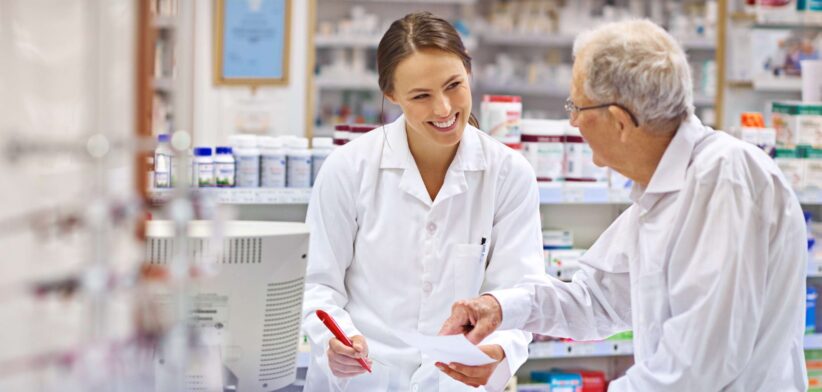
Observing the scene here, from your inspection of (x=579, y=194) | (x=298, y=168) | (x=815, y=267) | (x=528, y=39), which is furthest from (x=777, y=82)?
(x=528, y=39)

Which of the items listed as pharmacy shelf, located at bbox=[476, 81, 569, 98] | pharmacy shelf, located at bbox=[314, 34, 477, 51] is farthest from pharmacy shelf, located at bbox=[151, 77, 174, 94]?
pharmacy shelf, located at bbox=[476, 81, 569, 98]

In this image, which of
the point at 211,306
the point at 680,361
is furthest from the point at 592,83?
the point at 211,306

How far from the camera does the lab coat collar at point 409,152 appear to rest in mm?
2660

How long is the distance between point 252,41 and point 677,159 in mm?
3941

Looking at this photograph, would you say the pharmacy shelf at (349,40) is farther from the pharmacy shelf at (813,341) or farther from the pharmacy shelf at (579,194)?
the pharmacy shelf at (813,341)

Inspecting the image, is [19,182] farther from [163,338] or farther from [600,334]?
[600,334]

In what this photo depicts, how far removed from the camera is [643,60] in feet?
6.24

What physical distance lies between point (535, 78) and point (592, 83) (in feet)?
21.2

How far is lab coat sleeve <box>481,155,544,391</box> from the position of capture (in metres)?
2.57

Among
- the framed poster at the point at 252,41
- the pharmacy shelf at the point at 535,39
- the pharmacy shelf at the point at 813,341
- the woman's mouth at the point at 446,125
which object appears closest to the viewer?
the woman's mouth at the point at 446,125

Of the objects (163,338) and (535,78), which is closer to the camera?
(163,338)

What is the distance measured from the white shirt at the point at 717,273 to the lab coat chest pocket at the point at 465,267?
597 mm

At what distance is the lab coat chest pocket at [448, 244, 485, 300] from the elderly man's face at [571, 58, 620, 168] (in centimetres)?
60

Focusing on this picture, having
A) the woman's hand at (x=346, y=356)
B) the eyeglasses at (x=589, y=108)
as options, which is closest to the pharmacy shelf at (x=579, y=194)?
the woman's hand at (x=346, y=356)
